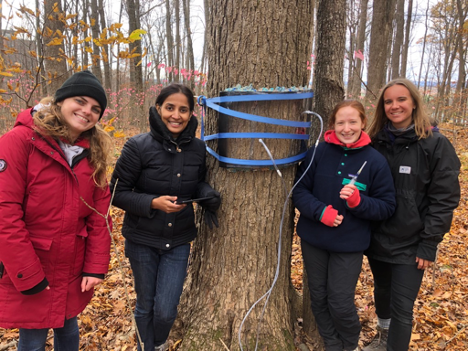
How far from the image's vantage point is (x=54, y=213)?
68.2 inches

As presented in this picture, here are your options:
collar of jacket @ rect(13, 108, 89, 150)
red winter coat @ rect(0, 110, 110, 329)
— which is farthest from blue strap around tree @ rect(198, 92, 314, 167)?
collar of jacket @ rect(13, 108, 89, 150)

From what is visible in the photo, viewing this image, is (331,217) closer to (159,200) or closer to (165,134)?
(159,200)

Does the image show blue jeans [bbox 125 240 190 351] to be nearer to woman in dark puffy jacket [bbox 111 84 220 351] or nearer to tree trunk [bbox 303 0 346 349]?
woman in dark puffy jacket [bbox 111 84 220 351]

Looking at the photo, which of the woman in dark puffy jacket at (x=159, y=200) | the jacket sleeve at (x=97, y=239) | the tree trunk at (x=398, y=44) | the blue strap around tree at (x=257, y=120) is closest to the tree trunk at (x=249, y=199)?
the blue strap around tree at (x=257, y=120)

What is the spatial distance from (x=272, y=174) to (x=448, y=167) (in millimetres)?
1126

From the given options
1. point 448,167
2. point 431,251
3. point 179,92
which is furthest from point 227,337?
point 448,167

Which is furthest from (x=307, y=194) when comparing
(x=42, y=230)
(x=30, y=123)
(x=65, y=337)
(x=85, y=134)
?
(x=65, y=337)

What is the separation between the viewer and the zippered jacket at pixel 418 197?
1.99 meters

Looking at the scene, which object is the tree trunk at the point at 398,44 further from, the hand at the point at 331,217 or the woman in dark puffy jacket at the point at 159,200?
the woman in dark puffy jacket at the point at 159,200

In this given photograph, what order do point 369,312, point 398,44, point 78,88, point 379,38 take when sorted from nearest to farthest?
point 78,88 → point 369,312 → point 379,38 → point 398,44

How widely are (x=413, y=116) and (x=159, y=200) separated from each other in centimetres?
185

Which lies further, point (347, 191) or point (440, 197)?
point (440, 197)

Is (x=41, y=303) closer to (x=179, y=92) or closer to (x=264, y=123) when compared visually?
(x=179, y=92)

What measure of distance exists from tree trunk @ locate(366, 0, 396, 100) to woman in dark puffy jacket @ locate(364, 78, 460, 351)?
5434 mm
